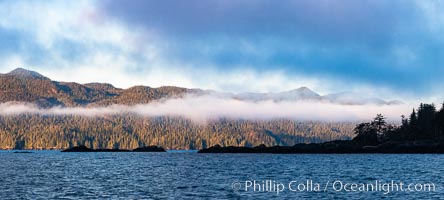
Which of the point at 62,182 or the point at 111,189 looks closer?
the point at 111,189

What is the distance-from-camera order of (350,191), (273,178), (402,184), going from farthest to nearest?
(273,178)
(402,184)
(350,191)

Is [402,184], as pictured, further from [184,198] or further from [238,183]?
[184,198]

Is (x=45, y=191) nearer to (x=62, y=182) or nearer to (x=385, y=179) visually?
(x=62, y=182)

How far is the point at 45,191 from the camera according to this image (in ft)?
212

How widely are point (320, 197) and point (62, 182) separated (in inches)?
1631

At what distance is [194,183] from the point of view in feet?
247

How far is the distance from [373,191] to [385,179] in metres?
18.9

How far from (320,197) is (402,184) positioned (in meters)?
20.3

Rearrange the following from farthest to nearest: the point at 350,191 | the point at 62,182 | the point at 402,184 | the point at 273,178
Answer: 1. the point at 273,178
2. the point at 62,182
3. the point at 402,184
4. the point at 350,191

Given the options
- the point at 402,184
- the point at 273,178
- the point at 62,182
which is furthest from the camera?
the point at 273,178

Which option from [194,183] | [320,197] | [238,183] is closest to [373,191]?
[320,197]

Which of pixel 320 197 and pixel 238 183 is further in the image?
pixel 238 183

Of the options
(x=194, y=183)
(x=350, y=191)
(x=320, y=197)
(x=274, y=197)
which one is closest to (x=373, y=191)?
(x=350, y=191)

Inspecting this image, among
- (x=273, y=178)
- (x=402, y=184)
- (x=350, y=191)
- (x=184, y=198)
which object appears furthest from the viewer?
(x=273, y=178)
